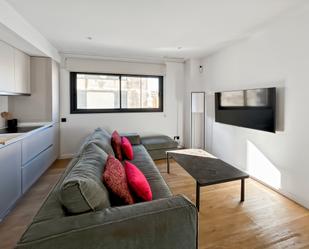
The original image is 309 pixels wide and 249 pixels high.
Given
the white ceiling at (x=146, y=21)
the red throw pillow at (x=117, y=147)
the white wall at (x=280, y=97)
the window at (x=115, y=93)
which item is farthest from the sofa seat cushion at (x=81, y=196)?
the window at (x=115, y=93)

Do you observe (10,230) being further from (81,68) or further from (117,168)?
(81,68)

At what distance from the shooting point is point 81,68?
4.21m

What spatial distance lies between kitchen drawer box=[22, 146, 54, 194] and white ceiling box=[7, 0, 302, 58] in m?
2.03

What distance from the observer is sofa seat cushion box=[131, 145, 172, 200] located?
1.80m

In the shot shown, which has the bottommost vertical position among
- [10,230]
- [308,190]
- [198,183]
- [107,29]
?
[10,230]

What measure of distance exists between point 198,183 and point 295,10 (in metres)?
2.41

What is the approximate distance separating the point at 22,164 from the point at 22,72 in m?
1.62

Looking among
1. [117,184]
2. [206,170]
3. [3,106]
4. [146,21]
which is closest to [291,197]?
[206,170]

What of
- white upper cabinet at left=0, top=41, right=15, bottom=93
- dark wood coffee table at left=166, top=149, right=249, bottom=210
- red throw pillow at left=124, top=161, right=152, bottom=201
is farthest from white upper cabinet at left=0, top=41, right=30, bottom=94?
dark wood coffee table at left=166, top=149, right=249, bottom=210

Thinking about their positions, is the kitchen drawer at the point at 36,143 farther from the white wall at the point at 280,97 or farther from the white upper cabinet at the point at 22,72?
the white wall at the point at 280,97

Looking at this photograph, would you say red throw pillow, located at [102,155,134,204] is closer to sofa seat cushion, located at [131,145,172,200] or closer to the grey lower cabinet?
sofa seat cushion, located at [131,145,172,200]

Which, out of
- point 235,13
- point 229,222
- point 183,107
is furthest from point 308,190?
point 183,107

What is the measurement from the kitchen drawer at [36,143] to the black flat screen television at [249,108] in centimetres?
334

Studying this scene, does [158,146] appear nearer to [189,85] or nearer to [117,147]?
[117,147]
